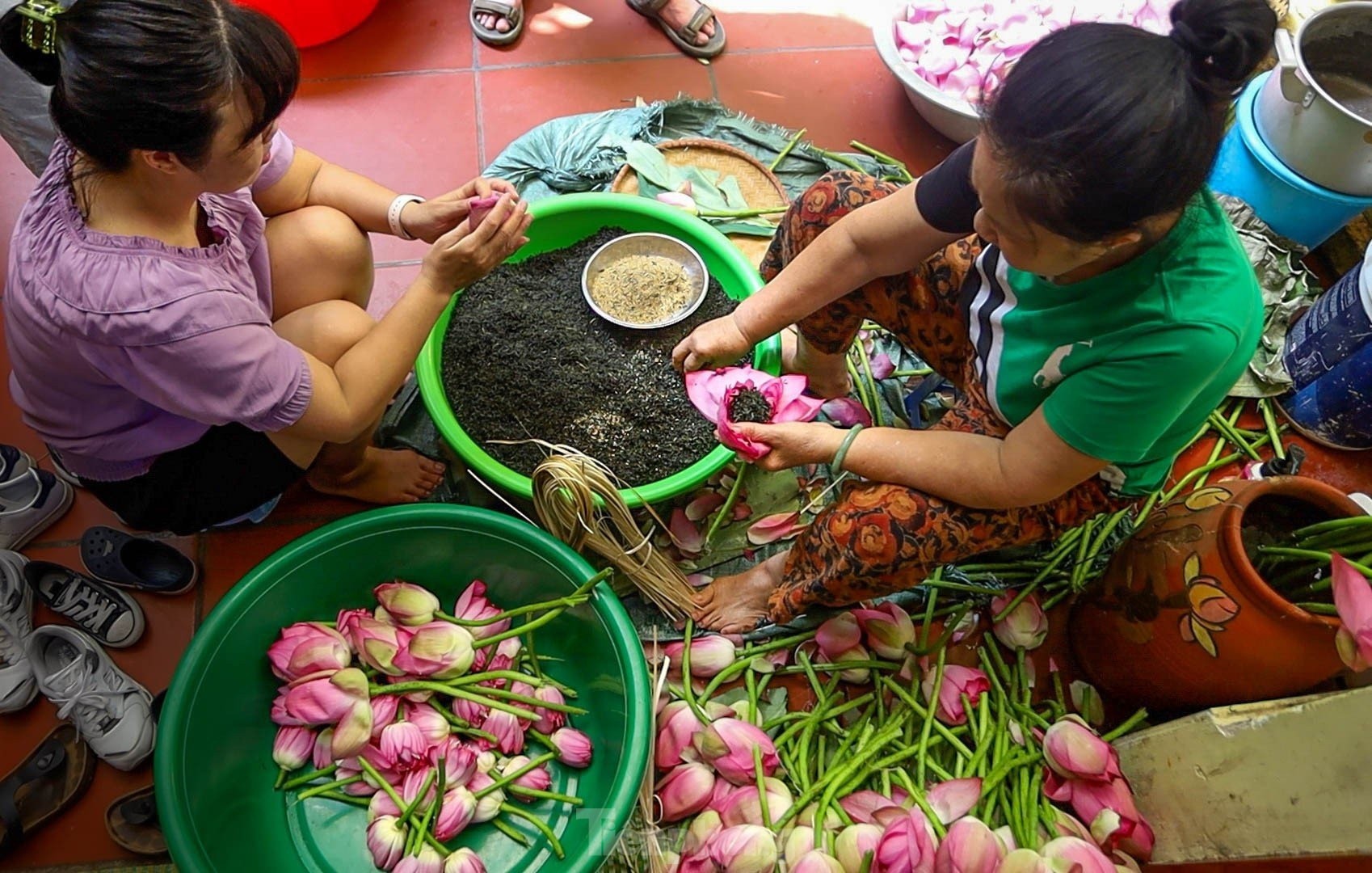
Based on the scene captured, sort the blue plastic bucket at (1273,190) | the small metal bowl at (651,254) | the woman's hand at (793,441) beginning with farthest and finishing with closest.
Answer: the blue plastic bucket at (1273,190) → the small metal bowl at (651,254) → the woman's hand at (793,441)

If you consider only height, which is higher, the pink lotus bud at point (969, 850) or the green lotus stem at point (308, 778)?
the pink lotus bud at point (969, 850)

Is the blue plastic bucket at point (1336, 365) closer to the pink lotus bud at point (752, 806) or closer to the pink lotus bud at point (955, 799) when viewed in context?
the pink lotus bud at point (955, 799)

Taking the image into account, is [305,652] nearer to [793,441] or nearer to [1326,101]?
[793,441]

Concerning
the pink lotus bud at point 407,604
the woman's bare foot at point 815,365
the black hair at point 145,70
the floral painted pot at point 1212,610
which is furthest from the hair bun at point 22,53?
the floral painted pot at point 1212,610

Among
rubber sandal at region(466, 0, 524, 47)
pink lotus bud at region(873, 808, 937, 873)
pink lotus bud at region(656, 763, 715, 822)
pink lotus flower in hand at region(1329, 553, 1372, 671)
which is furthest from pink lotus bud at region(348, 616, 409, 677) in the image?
rubber sandal at region(466, 0, 524, 47)

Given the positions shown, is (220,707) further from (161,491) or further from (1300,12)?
(1300,12)

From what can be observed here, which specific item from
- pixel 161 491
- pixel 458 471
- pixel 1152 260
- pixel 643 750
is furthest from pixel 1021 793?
pixel 161 491

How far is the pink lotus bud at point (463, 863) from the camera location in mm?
961

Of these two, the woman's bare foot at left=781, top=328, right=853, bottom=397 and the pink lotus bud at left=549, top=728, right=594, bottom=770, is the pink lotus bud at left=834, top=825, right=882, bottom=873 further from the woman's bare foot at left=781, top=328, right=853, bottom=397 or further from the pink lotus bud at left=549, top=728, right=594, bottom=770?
the woman's bare foot at left=781, top=328, right=853, bottom=397

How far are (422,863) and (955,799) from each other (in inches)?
24.0

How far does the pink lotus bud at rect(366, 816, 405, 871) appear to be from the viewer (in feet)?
3.22

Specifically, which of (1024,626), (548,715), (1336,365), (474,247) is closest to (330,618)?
(548,715)

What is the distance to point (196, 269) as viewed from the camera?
89 cm

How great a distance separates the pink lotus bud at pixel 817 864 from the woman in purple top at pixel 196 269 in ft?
2.34
